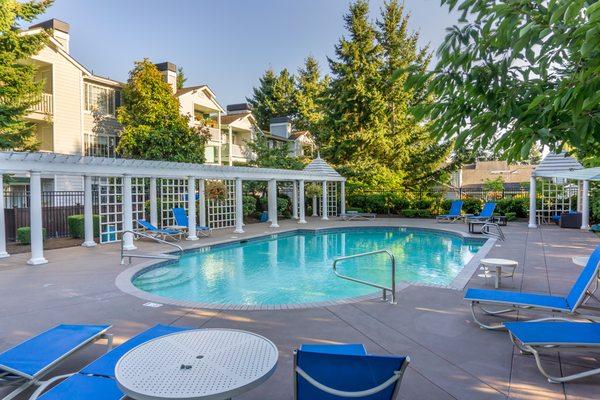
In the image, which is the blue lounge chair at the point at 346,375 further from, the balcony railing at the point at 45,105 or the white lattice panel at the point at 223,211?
the balcony railing at the point at 45,105

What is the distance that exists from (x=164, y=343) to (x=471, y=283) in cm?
597

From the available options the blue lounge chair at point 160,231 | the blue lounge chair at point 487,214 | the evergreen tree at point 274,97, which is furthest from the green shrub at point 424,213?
the evergreen tree at point 274,97

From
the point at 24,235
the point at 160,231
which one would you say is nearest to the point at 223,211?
the point at 160,231

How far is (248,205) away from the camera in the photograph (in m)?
20.7

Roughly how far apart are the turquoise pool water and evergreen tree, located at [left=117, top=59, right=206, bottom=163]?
9933mm

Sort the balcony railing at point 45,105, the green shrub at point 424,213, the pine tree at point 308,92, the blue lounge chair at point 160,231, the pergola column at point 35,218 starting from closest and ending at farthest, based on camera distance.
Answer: the pergola column at point 35,218 < the blue lounge chair at point 160,231 < the balcony railing at point 45,105 < the green shrub at point 424,213 < the pine tree at point 308,92

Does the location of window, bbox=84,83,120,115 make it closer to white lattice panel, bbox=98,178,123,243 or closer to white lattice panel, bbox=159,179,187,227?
white lattice panel, bbox=159,179,187,227

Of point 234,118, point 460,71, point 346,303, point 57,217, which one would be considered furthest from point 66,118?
point 460,71

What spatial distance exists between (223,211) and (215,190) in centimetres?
143

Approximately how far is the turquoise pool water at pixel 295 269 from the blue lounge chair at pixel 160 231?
1445 millimetres

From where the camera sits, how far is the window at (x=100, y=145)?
2147 centimetres

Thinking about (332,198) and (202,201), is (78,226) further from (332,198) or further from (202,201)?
(332,198)

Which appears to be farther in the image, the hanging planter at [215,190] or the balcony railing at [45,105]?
the balcony railing at [45,105]

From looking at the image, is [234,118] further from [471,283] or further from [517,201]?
[471,283]
